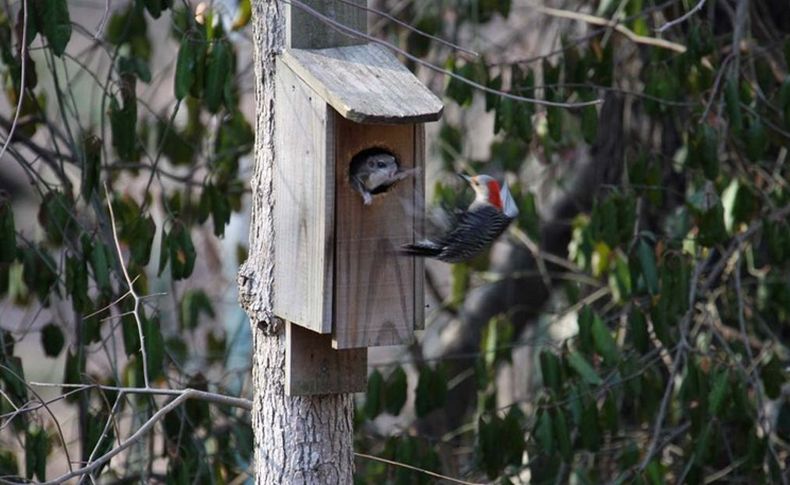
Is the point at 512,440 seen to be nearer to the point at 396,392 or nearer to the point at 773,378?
the point at 396,392

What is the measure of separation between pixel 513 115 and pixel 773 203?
1.04m

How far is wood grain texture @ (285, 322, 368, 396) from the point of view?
2.74 metres

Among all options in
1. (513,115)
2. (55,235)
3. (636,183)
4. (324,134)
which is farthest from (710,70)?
(55,235)

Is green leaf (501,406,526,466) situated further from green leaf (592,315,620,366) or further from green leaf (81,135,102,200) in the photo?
green leaf (81,135,102,200)

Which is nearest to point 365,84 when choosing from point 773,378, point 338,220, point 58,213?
point 338,220

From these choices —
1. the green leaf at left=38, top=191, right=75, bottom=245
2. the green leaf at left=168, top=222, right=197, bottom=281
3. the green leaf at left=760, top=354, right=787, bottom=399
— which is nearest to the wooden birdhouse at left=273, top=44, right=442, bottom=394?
the green leaf at left=168, top=222, right=197, bottom=281

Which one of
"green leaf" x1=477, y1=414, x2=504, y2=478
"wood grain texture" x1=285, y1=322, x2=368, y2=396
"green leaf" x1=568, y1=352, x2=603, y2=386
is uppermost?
"wood grain texture" x1=285, y1=322, x2=368, y2=396

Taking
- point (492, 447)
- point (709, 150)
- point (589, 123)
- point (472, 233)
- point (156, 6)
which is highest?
point (156, 6)

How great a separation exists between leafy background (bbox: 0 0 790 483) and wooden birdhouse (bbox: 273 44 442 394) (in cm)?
48

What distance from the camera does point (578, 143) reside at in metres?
5.43

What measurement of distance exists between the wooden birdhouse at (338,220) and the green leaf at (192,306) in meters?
2.14

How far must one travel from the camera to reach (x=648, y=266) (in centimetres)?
386

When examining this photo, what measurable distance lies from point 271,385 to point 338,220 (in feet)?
1.39

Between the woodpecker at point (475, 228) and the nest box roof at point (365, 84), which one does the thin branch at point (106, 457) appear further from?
the nest box roof at point (365, 84)
